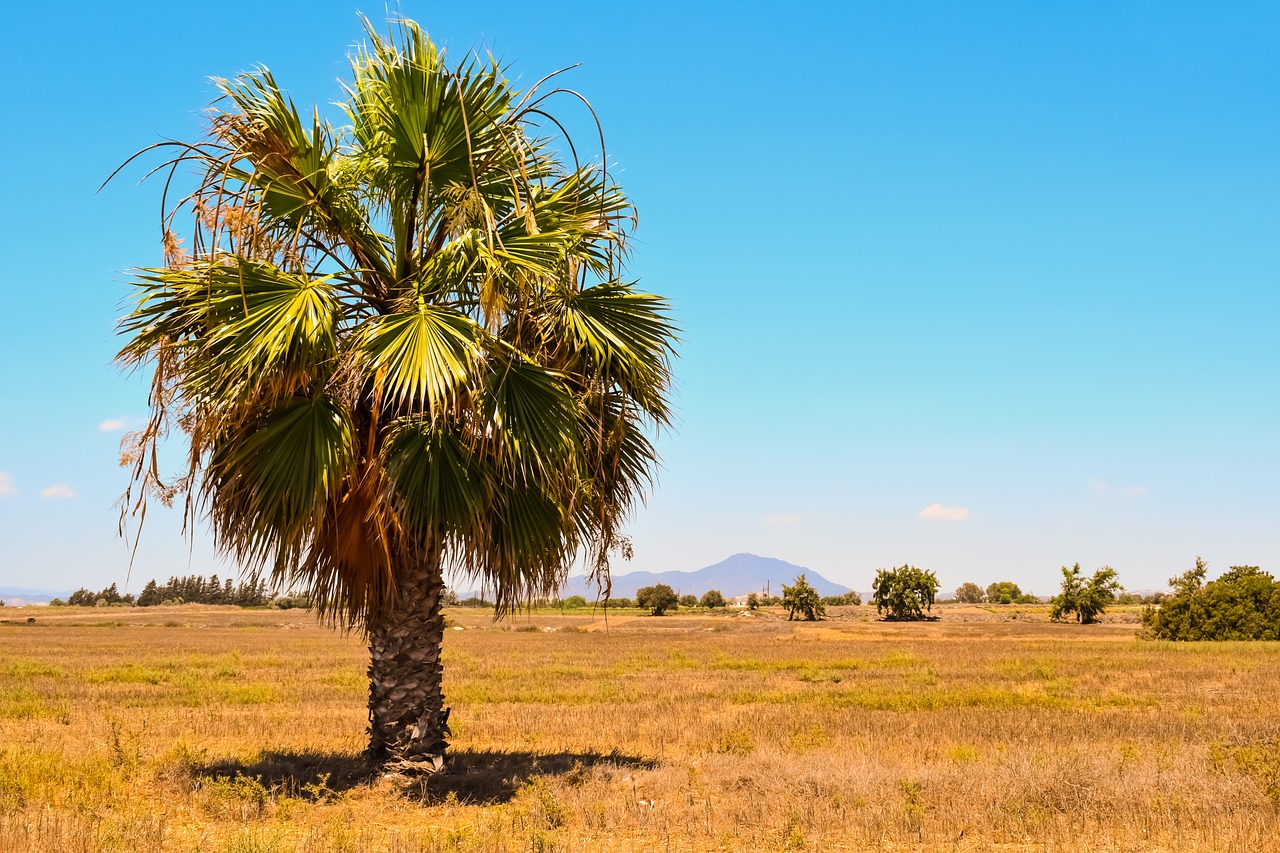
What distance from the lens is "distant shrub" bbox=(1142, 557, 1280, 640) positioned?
53.5 metres

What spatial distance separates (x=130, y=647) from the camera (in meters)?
43.0

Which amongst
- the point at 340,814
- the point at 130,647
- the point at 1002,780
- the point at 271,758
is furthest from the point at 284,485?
the point at 130,647

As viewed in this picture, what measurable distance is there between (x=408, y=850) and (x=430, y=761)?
289cm

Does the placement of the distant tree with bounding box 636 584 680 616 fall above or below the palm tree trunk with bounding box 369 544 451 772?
below

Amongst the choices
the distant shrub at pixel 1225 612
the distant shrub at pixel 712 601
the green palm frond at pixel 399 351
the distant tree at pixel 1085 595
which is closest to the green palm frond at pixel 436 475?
the green palm frond at pixel 399 351

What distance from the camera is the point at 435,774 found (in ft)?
37.2

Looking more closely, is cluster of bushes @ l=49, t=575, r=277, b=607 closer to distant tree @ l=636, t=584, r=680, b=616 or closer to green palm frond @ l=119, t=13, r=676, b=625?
distant tree @ l=636, t=584, r=680, b=616

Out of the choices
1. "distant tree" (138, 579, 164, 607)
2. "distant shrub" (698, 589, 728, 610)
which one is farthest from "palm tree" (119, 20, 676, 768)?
"distant tree" (138, 579, 164, 607)

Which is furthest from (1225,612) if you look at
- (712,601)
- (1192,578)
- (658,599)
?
(712,601)

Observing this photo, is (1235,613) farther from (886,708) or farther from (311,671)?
(311,671)

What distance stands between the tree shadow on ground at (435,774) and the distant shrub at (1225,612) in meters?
52.0

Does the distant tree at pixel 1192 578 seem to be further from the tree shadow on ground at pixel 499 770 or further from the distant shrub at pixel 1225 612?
the tree shadow on ground at pixel 499 770

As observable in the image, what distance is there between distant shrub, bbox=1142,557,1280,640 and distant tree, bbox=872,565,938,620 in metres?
41.0

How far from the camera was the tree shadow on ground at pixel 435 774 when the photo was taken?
11086mm
